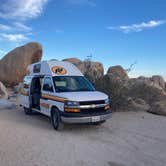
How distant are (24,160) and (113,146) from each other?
247 centimetres

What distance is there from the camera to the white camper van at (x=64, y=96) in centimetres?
786

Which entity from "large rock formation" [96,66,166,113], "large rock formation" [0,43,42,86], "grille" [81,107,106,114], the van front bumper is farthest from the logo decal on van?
"large rock formation" [0,43,42,86]

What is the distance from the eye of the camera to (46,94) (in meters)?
9.33

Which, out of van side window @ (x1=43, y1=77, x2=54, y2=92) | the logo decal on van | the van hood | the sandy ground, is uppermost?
the logo decal on van

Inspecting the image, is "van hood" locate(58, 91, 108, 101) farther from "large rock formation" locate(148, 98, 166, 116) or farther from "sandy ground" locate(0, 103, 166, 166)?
"large rock formation" locate(148, 98, 166, 116)

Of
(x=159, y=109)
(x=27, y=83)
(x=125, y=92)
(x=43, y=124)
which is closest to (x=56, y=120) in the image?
(x=43, y=124)

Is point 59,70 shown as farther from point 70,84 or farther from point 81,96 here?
point 81,96

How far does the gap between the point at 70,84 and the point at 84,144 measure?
2961 millimetres

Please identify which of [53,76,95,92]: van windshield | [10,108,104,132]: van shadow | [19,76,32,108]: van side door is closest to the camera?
[10,108,104,132]: van shadow

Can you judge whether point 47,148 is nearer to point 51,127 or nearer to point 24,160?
point 24,160

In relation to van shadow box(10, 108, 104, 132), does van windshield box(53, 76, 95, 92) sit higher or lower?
higher

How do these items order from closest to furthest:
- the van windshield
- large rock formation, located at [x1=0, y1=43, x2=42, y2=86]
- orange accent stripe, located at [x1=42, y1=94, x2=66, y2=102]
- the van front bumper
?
the van front bumper, orange accent stripe, located at [x1=42, y1=94, x2=66, y2=102], the van windshield, large rock formation, located at [x1=0, y1=43, x2=42, y2=86]

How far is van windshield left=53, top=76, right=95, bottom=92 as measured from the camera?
29.1ft

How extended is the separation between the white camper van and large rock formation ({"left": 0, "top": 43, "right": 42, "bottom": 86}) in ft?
45.5
